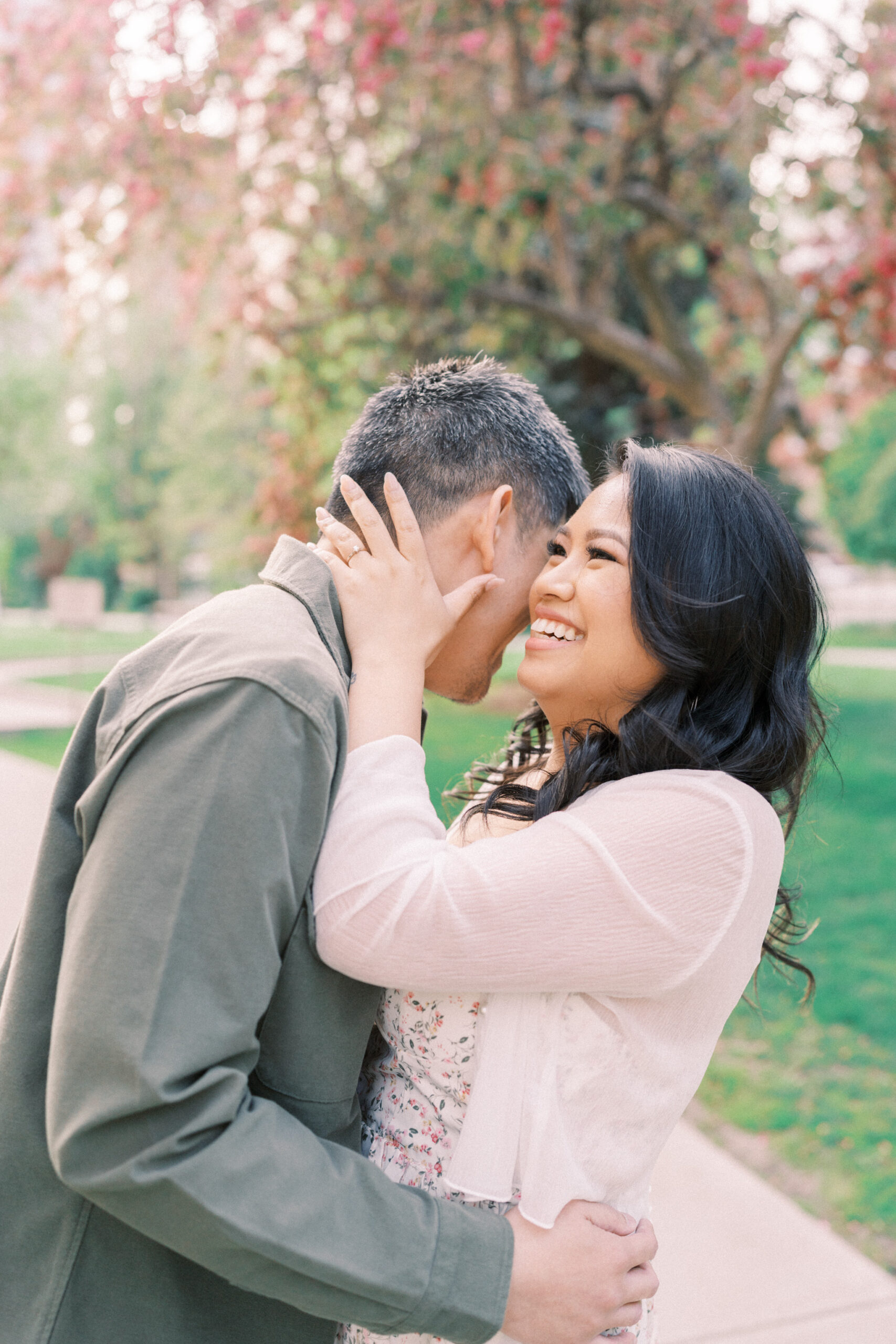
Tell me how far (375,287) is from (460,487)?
23.1ft

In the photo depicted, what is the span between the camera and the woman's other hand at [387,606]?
1.49 metres

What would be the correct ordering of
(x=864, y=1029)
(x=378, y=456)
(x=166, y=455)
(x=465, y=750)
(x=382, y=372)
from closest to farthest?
(x=378, y=456) → (x=864, y=1029) → (x=382, y=372) → (x=465, y=750) → (x=166, y=455)

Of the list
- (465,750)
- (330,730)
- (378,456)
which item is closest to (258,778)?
(330,730)

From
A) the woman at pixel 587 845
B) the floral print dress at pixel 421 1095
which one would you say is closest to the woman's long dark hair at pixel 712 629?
the woman at pixel 587 845

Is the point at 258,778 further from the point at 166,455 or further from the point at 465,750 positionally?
the point at 166,455

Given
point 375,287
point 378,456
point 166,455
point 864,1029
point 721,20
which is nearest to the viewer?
point 378,456

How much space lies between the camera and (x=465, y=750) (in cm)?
986

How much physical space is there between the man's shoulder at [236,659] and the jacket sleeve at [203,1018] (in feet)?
0.07

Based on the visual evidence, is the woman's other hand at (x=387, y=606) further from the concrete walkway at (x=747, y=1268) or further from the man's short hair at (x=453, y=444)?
the concrete walkway at (x=747, y=1268)

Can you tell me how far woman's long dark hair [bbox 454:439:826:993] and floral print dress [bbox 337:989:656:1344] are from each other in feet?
1.20

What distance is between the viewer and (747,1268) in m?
2.97

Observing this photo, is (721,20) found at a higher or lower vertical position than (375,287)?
higher

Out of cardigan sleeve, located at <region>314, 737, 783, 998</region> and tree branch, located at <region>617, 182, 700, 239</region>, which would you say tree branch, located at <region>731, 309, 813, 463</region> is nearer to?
tree branch, located at <region>617, 182, 700, 239</region>

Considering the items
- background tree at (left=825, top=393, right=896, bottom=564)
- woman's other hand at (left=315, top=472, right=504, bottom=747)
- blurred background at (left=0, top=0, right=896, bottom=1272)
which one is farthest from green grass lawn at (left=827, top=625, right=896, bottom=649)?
woman's other hand at (left=315, top=472, right=504, bottom=747)
